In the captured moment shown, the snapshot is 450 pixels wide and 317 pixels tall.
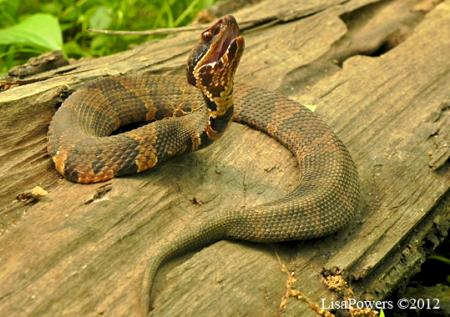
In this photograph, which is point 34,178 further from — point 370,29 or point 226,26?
point 370,29

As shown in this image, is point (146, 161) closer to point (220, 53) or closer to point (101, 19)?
point (220, 53)

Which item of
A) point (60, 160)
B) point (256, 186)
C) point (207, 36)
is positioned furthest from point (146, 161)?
point (207, 36)

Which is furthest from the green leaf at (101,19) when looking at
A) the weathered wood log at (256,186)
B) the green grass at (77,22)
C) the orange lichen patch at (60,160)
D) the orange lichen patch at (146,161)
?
the orange lichen patch at (146,161)

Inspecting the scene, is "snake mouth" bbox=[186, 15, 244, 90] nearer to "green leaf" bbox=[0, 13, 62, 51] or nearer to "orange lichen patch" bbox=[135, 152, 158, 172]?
"orange lichen patch" bbox=[135, 152, 158, 172]

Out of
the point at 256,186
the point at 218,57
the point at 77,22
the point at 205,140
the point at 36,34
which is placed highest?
the point at 218,57

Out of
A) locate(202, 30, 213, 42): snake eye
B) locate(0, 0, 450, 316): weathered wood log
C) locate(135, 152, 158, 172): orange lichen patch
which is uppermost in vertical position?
locate(202, 30, 213, 42): snake eye

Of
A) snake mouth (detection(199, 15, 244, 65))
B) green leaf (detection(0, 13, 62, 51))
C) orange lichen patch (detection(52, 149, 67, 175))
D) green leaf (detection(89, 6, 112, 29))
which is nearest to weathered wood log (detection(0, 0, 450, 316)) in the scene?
orange lichen patch (detection(52, 149, 67, 175))

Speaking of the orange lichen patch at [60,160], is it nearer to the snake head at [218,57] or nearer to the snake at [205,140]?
the snake at [205,140]
